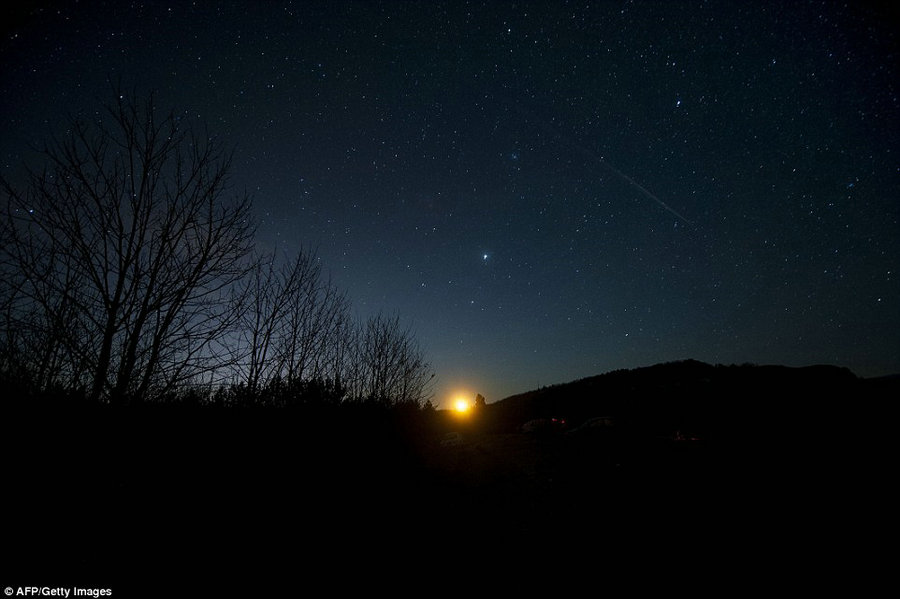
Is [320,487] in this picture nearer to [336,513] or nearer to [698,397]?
[336,513]

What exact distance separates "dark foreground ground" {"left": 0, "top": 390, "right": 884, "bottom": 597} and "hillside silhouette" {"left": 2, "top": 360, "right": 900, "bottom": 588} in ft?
0.05

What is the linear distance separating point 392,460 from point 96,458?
5930 mm

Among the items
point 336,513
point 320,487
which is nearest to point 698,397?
point 336,513

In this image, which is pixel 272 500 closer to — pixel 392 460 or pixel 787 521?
pixel 392 460

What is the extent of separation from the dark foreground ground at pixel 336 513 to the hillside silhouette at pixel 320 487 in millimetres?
16

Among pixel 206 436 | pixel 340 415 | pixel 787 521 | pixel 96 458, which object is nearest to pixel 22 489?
pixel 96 458

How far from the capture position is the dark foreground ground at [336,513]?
7.04 feet

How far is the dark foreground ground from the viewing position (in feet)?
7.04

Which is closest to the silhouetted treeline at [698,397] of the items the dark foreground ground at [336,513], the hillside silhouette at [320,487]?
the hillside silhouette at [320,487]

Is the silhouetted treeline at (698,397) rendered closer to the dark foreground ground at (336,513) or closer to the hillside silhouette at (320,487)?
the hillside silhouette at (320,487)

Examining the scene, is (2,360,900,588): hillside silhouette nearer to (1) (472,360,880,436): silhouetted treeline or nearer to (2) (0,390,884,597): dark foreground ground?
(2) (0,390,884,597): dark foreground ground

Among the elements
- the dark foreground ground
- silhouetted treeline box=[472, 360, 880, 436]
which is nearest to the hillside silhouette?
the dark foreground ground

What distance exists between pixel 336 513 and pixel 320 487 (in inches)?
18.1

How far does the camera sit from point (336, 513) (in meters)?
4.23
